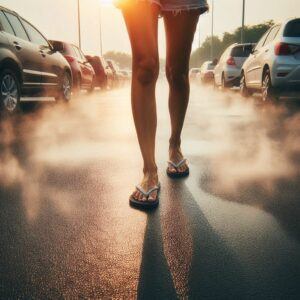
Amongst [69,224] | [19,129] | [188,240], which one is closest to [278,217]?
[188,240]

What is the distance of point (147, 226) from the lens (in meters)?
2.33

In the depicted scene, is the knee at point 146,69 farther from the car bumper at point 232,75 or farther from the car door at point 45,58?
the car bumper at point 232,75

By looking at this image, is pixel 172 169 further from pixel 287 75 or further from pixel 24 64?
pixel 287 75

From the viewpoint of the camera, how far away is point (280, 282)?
A: 5.59ft

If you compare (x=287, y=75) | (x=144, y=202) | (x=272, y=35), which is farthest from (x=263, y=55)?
(x=144, y=202)

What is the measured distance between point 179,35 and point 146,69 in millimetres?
546

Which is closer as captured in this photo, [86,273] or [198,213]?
[86,273]

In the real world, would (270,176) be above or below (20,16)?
below

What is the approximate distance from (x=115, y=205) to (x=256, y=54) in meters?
8.51

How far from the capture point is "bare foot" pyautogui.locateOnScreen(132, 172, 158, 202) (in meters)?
2.69

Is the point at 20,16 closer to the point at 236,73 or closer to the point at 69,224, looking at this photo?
the point at 69,224

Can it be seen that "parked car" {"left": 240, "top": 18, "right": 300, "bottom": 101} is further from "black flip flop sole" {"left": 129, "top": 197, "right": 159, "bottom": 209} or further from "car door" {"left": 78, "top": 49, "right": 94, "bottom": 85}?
"black flip flop sole" {"left": 129, "top": 197, "right": 159, "bottom": 209}

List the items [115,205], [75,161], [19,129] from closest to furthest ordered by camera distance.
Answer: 1. [115,205]
2. [75,161]
3. [19,129]

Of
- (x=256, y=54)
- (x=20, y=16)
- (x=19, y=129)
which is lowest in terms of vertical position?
(x=19, y=129)
